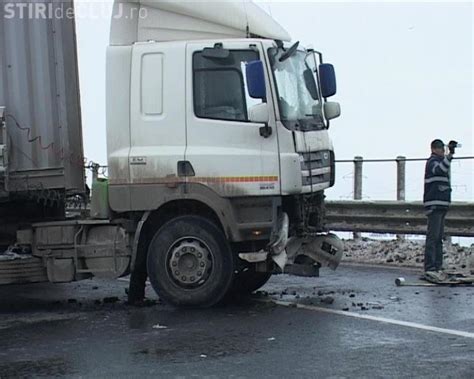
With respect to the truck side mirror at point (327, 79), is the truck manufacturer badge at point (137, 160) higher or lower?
lower

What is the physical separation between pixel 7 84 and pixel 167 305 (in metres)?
2.91

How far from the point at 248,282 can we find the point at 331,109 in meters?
2.22

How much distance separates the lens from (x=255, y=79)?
834 cm

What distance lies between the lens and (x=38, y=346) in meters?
7.39

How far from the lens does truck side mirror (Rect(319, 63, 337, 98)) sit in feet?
30.5

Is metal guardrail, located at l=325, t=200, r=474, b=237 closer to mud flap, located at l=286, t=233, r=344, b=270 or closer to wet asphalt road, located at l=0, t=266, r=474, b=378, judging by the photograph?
wet asphalt road, located at l=0, t=266, r=474, b=378

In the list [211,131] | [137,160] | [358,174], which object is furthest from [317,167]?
[358,174]

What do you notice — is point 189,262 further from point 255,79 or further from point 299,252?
point 255,79

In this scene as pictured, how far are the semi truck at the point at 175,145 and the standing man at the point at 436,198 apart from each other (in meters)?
2.28

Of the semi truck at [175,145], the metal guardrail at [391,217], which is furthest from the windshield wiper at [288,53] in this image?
the metal guardrail at [391,217]

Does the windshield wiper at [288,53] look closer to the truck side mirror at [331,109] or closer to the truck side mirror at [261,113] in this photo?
the truck side mirror at [261,113]

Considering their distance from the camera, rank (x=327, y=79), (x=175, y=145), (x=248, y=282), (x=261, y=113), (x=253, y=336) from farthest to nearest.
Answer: (x=248, y=282)
(x=327, y=79)
(x=175, y=145)
(x=261, y=113)
(x=253, y=336)

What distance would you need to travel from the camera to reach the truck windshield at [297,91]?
8672 millimetres

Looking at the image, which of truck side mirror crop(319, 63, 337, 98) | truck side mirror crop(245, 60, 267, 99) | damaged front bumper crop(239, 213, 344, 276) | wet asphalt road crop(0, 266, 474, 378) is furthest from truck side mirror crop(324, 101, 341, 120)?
wet asphalt road crop(0, 266, 474, 378)
